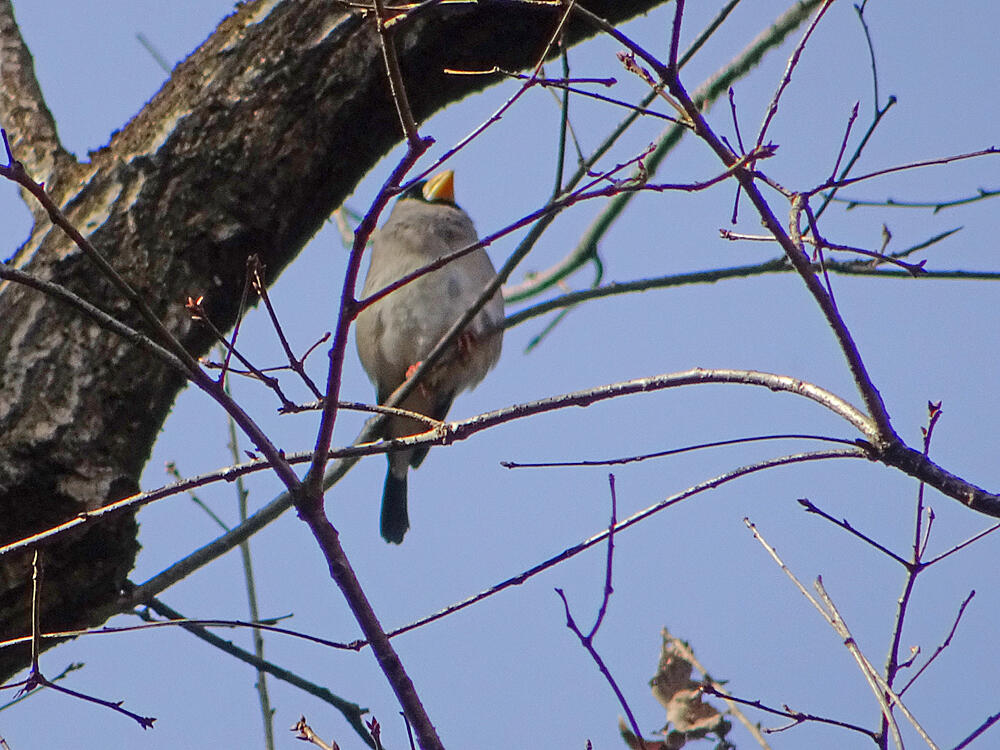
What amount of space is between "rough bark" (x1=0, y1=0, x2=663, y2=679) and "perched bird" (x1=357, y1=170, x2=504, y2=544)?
4.65 feet

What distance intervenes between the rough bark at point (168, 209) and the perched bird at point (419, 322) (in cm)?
142

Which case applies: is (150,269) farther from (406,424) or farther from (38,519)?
(406,424)

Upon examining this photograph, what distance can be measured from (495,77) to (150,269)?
107cm

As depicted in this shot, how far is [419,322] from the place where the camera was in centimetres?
444

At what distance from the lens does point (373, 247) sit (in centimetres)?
489

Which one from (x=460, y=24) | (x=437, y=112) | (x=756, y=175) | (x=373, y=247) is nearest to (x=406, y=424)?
(x=373, y=247)

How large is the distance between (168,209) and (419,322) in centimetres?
181

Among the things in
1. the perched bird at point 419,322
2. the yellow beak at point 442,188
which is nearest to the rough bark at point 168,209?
the perched bird at point 419,322

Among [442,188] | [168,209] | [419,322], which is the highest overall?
[442,188]

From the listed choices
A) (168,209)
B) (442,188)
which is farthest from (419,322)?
(168,209)

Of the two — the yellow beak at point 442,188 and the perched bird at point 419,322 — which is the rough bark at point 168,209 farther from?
the yellow beak at point 442,188

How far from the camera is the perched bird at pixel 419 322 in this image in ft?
14.6

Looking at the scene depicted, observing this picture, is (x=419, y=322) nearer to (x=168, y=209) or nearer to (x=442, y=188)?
(x=442, y=188)

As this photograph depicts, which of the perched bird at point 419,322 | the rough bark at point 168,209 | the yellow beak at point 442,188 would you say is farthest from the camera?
the yellow beak at point 442,188
